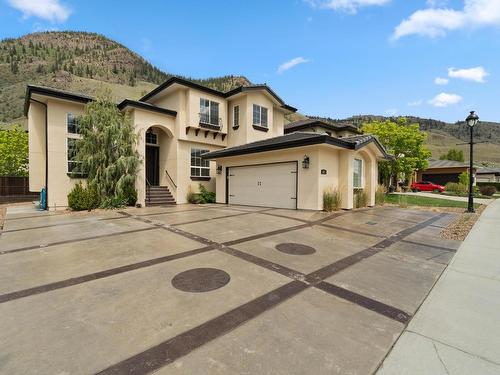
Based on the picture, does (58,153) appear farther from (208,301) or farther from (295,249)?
(208,301)

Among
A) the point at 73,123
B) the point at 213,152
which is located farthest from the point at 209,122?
the point at 73,123

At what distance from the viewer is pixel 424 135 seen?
74.2ft

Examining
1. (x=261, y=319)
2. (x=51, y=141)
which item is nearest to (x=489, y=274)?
(x=261, y=319)

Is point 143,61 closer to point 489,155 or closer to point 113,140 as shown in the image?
point 113,140

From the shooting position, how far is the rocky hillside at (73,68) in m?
72.6

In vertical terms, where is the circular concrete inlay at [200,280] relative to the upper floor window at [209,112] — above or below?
below

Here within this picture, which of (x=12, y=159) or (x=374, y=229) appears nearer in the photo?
(x=374, y=229)

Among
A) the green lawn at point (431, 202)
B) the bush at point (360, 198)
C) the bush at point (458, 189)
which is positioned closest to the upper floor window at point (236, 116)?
the bush at point (360, 198)

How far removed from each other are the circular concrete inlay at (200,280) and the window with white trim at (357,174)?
10.5 meters

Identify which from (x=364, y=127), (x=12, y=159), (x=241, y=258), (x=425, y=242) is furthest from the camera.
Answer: (x=364, y=127)

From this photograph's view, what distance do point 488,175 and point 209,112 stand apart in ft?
178

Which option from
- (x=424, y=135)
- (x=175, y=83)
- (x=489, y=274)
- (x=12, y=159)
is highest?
(x=175, y=83)

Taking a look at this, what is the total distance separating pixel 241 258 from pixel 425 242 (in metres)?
4.94

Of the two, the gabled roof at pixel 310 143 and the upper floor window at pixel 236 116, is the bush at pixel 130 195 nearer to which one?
the gabled roof at pixel 310 143
